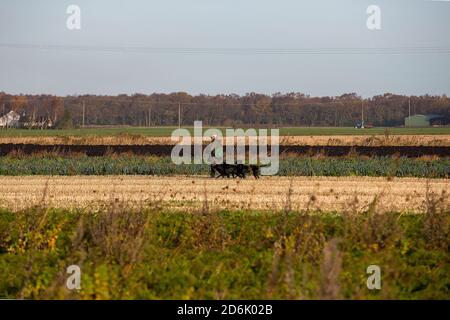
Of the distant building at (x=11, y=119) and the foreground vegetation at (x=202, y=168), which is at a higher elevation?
the distant building at (x=11, y=119)

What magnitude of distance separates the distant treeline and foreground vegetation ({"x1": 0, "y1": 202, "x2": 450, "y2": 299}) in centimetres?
11493

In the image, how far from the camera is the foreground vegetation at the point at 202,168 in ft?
103

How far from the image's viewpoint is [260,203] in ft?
68.6

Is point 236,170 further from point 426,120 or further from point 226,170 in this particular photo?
point 426,120

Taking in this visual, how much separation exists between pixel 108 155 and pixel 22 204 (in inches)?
790

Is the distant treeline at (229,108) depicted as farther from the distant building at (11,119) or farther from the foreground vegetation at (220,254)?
the foreground vegetation at (220,254)

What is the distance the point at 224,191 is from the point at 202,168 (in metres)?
8.15

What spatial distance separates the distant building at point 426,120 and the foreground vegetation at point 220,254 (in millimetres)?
110509

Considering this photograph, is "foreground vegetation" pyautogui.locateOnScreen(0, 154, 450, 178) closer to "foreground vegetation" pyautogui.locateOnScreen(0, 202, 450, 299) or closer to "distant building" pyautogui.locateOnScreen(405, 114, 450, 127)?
"foreground vegetation" pyautogui.locateOnScreen(0, 202, 450, 299)

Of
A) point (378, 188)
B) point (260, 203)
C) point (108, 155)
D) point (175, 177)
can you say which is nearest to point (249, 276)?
point (260, 203)

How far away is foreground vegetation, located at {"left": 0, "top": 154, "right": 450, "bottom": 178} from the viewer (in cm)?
3152
